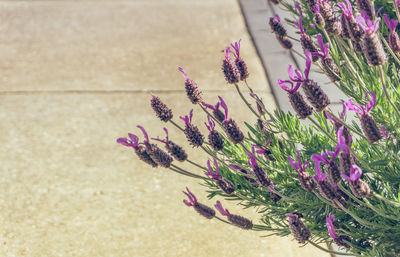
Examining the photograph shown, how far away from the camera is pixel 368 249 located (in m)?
1.79

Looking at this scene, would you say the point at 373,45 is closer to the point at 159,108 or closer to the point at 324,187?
the point at 324,187

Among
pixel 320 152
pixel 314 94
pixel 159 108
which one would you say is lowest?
pixel 320 152

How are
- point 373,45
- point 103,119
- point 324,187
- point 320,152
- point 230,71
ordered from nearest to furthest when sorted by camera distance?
point 373,45 → point 324,187 → point 230,71 → point 320,152 → point 103,119

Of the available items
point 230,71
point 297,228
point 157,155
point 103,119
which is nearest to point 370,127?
point 297,228

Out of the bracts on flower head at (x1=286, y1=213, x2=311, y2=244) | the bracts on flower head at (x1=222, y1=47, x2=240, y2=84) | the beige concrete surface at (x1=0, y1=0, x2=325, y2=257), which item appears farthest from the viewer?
the beige concrete surface at (x1=0, y1=0, x2=325, y2=257)

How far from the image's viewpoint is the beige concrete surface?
2840mm

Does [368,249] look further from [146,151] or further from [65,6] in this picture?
[65,6]

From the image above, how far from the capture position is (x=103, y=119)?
3.86 m

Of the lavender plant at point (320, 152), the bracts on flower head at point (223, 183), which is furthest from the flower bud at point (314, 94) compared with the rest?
the bracts on flower head at point (223, 183)

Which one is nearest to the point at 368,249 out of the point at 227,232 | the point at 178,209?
the point at 227,232

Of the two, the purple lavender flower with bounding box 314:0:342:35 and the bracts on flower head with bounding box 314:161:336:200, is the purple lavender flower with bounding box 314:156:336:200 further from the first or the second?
the purple lavender flower with bounding box 314:0:342:35

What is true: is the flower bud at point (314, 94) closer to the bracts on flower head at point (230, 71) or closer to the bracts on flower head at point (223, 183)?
the bracts on flower head at point (230, 71)

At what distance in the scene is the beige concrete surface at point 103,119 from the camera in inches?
112

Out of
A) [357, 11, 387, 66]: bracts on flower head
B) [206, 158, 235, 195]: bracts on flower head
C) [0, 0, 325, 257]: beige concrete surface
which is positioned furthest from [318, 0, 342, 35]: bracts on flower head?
[0, 0, 325, 257]: beige concrete surface
